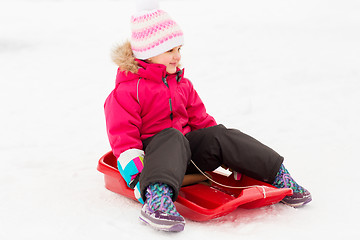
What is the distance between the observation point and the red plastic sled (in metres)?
2.02

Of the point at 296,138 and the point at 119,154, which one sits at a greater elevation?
the point at 119,154

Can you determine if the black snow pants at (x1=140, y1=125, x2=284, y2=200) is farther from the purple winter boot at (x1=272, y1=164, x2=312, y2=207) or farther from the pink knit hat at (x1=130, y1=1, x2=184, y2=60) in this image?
the pink knit hat at (x1=130, y1=1, x2=184, y2=60)

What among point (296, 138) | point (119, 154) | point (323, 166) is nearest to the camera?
point (119, 154)

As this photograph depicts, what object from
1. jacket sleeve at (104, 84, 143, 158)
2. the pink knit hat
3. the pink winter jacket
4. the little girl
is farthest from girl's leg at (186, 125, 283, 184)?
the pink knit hat

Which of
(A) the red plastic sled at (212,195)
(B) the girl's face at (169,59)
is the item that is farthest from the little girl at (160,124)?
(A) the red plastic sled at (212,195)

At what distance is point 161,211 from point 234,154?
511mm

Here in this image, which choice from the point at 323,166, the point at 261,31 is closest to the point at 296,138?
the point at 323,166

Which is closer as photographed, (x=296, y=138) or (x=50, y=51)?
(x=296, y=138)

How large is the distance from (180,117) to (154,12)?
0.51m

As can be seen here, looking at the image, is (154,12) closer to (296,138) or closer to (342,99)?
(296,138)

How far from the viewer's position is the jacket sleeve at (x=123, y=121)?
7.24 feet

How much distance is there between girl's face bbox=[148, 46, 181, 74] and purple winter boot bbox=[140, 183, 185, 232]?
610 millimetres

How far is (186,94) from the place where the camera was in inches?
97.2

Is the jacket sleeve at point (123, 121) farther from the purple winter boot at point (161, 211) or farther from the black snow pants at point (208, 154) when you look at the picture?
the purple winter boot at point (161, 211)
